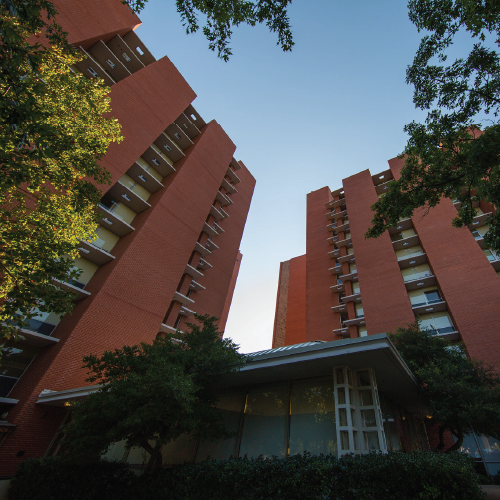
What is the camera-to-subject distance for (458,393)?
1255 cm

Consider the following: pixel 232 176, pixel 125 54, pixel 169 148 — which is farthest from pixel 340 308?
pixel 125 54

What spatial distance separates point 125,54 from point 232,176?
16.3 metres

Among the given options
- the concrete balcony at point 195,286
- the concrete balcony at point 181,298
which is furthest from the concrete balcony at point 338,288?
the concrete balcony at point 181,298

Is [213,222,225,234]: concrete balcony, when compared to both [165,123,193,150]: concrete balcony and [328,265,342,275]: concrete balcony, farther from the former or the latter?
[328,265,342,275]: concrete balcony

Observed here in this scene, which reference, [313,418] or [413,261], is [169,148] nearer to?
[313,418]

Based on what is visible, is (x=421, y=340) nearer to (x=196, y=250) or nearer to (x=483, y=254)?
(x=483, y=254)

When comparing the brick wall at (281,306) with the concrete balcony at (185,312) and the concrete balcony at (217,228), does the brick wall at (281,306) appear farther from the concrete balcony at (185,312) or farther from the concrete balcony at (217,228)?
the concrete balcony at (185,312)

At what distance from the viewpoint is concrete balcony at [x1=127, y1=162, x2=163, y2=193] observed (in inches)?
917

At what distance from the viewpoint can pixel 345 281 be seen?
3095 cm

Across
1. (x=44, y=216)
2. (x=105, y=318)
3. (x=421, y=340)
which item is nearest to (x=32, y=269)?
(x=44, y=216)

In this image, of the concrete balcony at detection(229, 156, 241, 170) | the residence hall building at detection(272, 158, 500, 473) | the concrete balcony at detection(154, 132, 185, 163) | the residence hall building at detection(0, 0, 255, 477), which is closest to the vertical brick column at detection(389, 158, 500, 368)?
the residence hall building at detection(272, 158, 500, 473)

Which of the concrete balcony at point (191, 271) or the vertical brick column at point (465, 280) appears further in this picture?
the concrete balcony at point (191, 271)

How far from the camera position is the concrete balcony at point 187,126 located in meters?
30.6

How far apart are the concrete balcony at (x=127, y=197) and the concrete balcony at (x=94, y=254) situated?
5357 millimetres
